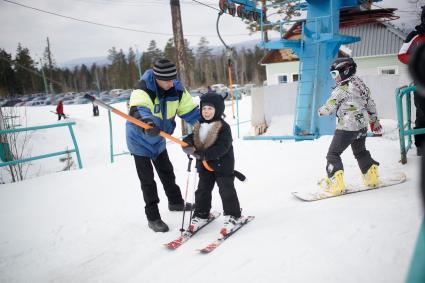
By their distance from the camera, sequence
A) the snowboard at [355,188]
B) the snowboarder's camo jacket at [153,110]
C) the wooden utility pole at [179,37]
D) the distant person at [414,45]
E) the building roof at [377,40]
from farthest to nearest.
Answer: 1. the building roof at [377,40]
2. the wooden utility pole at [179,37]
3. the distant person at [414,45]
4. the snowboard at [355,188]
5. the snowboarder's camo jacket at [153,110]

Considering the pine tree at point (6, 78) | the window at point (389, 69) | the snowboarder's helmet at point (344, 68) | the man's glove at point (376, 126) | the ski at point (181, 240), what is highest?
the pine tree at point (6, 78)

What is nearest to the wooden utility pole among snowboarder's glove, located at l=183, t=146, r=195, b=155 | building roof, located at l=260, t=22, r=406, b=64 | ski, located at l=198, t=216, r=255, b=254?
snowboarder's glove, located at l=183, t=146, r=195, b=155

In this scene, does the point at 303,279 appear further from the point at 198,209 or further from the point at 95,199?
the point at 95,199

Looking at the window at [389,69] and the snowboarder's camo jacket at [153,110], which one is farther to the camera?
the window at [389,69]

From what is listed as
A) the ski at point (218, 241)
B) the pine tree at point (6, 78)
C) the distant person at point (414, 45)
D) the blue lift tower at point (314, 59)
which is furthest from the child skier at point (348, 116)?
the pine tree at point (6, 78)

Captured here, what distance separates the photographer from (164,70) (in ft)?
10.6

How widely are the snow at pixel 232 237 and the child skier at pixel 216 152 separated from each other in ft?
0.80

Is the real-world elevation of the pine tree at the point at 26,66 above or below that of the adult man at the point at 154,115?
above

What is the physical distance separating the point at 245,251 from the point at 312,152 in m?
3.84

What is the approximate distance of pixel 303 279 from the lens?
6.89 feet

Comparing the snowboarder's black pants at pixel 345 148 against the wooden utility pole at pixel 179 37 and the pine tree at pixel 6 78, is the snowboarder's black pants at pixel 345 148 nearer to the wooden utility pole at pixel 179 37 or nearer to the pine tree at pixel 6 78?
the wooden utility pole at pixel 179 37

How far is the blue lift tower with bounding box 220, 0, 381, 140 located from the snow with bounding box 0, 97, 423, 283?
305 cm

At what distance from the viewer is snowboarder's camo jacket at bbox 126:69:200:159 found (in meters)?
3.20

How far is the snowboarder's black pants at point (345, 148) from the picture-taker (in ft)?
12.0
